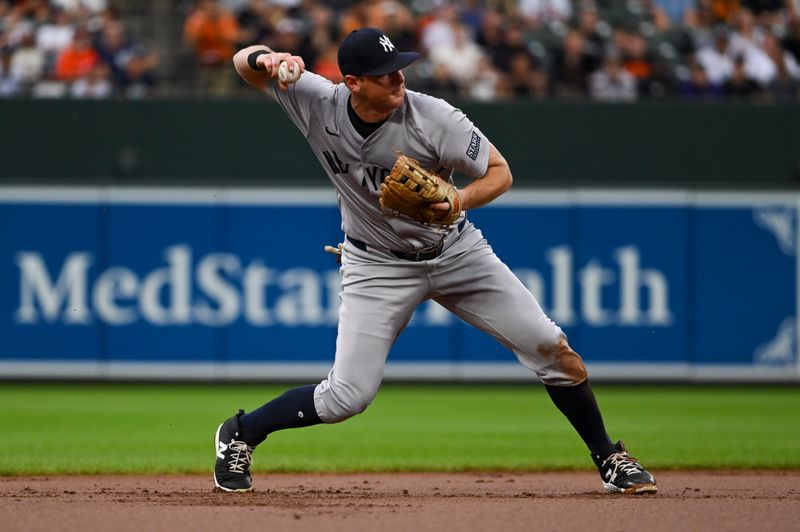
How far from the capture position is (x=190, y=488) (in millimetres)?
6461

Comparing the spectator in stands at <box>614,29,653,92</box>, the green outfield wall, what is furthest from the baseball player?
the spectator in stands at <box>614,29,653,92</box>

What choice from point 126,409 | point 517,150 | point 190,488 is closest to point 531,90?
point 517,150

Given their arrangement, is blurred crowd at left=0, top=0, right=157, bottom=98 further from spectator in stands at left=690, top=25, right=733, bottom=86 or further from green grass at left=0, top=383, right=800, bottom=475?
spectator in stands at left=690, top=25, right=733, bottom=86

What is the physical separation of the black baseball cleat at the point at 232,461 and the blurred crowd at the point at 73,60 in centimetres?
726

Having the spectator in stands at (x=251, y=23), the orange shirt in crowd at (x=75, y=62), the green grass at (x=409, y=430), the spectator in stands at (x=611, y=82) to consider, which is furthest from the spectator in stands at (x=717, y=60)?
the orange shirt in crowd at (x=75, y=62)

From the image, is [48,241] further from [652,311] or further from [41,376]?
[652,311]

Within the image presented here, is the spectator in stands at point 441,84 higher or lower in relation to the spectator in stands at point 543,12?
lower

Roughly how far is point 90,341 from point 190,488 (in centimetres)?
577

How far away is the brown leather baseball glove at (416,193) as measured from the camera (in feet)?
17.6

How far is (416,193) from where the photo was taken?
17.6 ft

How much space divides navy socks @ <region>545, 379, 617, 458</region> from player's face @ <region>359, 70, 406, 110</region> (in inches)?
57.8

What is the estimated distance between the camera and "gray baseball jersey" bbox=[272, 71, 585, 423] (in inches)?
221

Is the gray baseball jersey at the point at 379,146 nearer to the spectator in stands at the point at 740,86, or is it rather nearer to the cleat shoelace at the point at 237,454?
the cleat shoelace at the point at 237,454

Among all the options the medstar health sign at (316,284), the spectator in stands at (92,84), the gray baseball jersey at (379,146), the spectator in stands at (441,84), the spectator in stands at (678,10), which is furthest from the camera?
the spectator in stands at (678,10)
